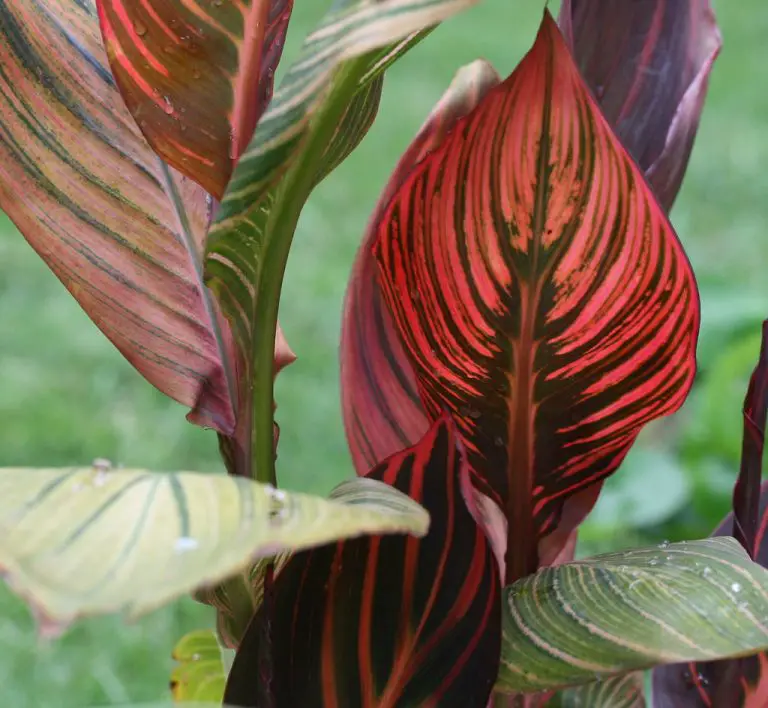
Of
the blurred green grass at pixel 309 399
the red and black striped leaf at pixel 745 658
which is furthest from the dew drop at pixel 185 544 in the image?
the blurred green grass at pixel 309 399

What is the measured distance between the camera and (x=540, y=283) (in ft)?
1.34

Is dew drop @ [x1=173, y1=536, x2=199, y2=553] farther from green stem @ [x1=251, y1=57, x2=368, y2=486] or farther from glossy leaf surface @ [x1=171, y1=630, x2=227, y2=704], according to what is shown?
glossy leaf surface @ [x1=171, y1=630, x2=227, y2=704]

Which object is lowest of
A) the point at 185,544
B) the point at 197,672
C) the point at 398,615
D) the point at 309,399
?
the point at 309,399

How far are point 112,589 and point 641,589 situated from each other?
0.68ft

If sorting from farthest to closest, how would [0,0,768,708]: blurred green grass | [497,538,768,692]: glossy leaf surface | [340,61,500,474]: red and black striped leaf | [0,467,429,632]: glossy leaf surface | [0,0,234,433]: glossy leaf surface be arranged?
[0,0,768,708]: blurred green grass, [340,61,500,474]: red and black striped leaf, [0,0,234,433]: glossy leaf surface, [497,538,768,692]: glossy leaf surface, [0,467,429,632]: glossy leaf surface

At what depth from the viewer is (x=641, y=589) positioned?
37cm

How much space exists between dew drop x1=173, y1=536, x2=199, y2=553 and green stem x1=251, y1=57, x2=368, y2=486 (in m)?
0.15

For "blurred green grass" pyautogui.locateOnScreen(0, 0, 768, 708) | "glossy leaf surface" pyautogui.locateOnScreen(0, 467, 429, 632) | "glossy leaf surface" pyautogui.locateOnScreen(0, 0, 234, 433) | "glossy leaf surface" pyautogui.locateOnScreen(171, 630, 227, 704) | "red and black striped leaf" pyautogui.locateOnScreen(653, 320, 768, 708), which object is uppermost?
"glossy leaf surface" pyautogui.locateOnScreen(0, 0, 234, 433)

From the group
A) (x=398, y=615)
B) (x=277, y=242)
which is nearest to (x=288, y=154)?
(x=277, y=242)

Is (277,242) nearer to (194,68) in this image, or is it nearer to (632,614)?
(194,68)

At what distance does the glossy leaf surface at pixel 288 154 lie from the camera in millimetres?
312

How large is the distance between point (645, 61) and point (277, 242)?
0.79 feet

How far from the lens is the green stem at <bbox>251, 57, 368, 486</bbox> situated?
1.14 ft

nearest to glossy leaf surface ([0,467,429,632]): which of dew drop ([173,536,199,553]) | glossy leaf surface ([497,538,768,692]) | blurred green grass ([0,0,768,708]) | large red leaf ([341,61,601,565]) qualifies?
dew drop ([173,536,199,553])
